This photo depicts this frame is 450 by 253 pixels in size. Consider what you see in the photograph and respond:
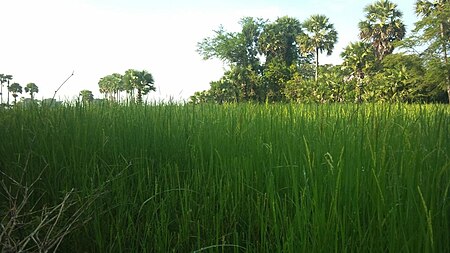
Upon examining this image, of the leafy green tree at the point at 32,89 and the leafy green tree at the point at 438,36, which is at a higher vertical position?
the leafy green tree at the point at 438,36

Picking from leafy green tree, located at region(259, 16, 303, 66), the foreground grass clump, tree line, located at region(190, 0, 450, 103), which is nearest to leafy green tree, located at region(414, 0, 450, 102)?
tree line, located at region(190, 0, 450, 103)

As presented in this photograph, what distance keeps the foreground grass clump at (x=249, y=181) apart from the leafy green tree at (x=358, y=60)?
3305 centimetres

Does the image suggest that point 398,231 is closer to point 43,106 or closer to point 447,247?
point 447,247

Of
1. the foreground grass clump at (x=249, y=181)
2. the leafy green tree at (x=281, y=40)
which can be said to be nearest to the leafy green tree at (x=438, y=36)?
the leafy green tree at (x=281, y=40)

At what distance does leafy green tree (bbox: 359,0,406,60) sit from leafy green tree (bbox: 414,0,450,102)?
10.4 feet

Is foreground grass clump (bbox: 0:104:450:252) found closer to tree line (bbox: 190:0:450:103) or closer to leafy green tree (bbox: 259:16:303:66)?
tree line (bbox: 190:0:450:103)

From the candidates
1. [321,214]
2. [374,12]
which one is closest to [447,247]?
[321,214]

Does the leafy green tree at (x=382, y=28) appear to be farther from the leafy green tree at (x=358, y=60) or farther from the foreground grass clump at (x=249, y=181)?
the foreground grass clump at (x=249, y=181)

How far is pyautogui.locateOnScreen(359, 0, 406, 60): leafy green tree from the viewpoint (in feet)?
118

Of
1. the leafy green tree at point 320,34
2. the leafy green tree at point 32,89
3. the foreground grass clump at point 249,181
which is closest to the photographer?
the foreground grass clump at point 249,181

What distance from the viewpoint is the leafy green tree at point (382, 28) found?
3600cm

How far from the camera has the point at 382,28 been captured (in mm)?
36375

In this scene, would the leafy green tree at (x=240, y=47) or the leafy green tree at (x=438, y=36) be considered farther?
the leafy green tree at (x=240, y=47)

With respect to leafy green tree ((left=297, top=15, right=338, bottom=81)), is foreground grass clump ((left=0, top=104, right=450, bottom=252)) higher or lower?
lower
